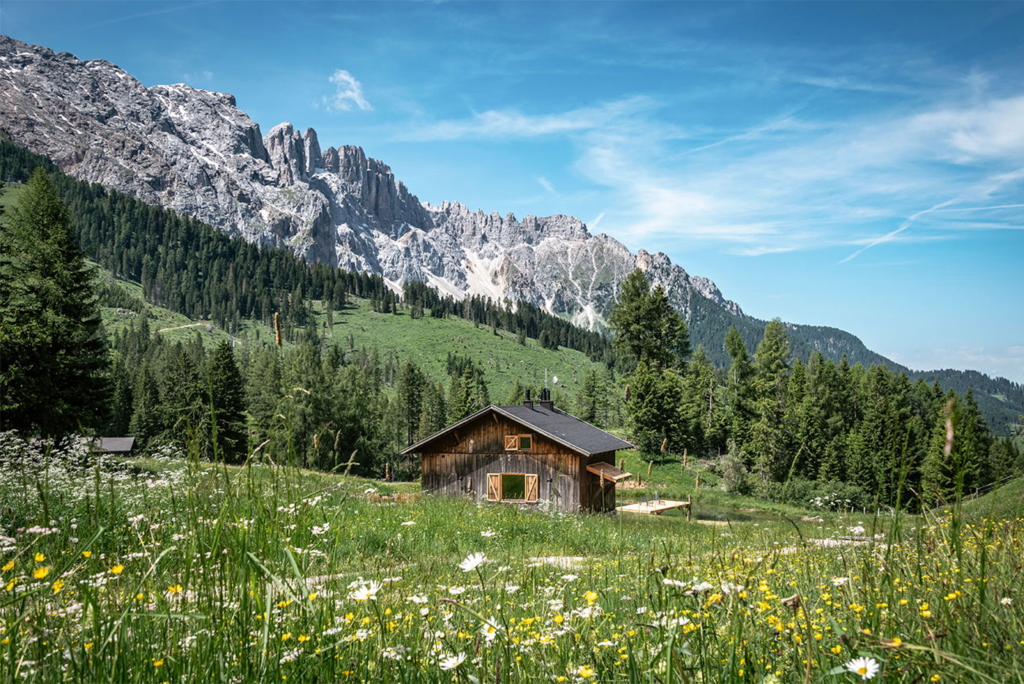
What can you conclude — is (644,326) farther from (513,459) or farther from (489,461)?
(489,461)

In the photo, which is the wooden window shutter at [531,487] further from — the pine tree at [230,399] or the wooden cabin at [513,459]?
the pine tree at [230,399]

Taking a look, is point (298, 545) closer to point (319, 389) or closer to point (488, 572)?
point (488, 572)

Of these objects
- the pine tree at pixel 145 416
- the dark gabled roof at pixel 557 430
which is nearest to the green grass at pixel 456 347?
the pine tree at pixel 145 416

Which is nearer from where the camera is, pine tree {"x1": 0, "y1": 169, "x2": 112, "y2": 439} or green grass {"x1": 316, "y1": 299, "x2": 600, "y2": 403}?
pine tree {"x1": 0, "y1": 169, "x2": 112, "y2": 439}

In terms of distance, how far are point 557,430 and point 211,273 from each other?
174 meters

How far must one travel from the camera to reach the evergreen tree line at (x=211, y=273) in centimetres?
16238

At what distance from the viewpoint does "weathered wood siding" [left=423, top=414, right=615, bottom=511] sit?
30375 millimetres

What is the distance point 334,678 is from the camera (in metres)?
2.36

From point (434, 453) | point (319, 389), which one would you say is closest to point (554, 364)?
point (319, 389)

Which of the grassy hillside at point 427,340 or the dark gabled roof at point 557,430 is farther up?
the grassy hillside at point 427,340

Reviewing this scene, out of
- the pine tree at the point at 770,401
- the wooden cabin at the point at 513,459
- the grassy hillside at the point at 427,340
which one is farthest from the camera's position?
the grassy hillside at the point at 427,340

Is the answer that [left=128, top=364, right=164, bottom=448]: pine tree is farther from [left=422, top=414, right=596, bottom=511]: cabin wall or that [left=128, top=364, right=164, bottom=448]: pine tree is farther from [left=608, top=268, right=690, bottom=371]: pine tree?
[left=608, top=268, right=690, bottom=371]: pine tree

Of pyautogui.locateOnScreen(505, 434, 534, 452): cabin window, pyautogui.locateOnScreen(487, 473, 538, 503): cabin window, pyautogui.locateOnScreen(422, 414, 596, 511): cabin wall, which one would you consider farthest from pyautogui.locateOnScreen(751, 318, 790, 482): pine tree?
pyautogui.locateOnScreen(505, 434, 534, 452): cabin window

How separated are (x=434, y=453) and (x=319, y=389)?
31.5 metres
